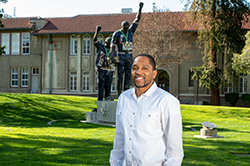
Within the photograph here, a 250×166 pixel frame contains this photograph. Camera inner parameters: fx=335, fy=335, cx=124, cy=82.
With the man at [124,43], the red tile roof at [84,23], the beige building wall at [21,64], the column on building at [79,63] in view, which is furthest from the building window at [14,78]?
the man at [124,43]

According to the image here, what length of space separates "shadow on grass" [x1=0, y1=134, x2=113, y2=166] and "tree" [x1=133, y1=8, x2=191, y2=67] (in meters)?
21.3

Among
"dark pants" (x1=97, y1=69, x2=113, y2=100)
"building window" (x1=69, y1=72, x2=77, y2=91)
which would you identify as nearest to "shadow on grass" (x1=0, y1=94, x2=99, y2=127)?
"dark pants" (x1=97, y1=69, x2=113, y2=100)

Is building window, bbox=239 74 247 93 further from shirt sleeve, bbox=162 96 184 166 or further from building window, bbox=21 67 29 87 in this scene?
shirt sleeve, bbox=162 96 184 166

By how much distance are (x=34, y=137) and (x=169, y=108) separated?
27.7 ft

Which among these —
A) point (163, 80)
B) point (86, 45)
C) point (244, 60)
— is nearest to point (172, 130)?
point (244, 60)

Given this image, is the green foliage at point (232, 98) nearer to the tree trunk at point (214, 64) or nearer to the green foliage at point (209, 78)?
the tree trunk at point (214, 64)

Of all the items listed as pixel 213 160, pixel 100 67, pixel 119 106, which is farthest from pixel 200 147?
pixel 100 67

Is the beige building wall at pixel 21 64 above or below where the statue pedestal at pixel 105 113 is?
above

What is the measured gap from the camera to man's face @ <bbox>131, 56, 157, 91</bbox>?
290 cm

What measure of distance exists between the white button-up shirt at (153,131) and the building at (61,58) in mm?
32494

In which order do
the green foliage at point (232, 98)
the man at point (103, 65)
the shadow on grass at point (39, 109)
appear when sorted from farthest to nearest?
the green foliage at point (232, 98) < the shadow on grass at point (39, 109) < the man at point (103, 65)

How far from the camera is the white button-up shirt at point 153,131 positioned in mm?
2678

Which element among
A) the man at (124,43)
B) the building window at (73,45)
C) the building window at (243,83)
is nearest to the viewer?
the man at (124,43)

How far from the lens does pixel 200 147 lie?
8.75 meters
